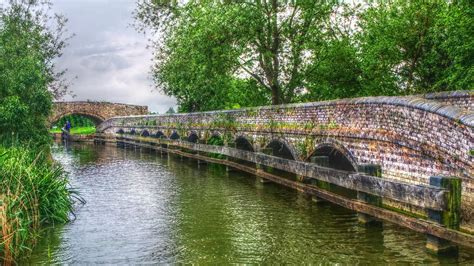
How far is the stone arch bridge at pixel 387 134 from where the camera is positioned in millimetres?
7805

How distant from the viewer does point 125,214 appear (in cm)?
1136

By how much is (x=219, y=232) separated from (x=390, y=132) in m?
4.03

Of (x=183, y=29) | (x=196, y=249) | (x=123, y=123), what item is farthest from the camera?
(x=123, y=123)

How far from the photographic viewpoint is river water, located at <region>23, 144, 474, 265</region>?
25.4ft

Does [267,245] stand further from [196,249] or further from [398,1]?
[398,1]

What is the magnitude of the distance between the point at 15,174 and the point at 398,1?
17.3m

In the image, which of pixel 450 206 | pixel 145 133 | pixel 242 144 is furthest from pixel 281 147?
pixel 145 133

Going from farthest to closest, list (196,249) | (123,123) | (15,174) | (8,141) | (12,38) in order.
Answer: (123,123) < (12,38) < (8,141) < (15,174) < (196,249)

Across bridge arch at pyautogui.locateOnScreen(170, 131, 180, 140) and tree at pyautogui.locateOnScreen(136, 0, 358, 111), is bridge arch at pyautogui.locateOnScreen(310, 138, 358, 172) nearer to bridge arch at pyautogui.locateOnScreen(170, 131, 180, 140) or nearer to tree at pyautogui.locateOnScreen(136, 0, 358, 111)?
tree at pyautogui.locateOnScreen(136, 0, 358, 111)

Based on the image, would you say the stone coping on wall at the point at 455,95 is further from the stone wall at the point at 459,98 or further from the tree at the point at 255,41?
the tree at the point at 255,41

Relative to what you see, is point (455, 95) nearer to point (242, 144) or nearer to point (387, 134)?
point (387, 134)

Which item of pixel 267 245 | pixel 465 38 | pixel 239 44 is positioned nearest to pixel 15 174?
pixel 267 245

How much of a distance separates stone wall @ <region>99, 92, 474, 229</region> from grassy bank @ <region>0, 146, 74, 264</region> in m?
6.68

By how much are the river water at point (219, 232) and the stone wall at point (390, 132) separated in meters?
1.24
